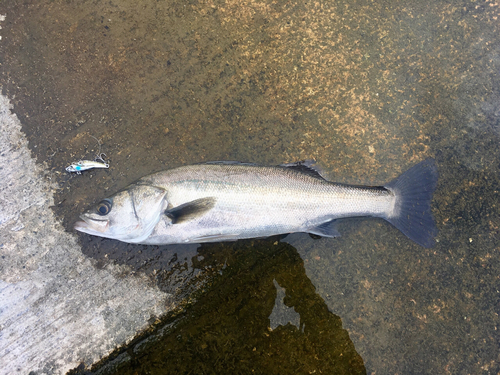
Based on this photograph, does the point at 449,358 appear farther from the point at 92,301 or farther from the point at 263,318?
the point at 92,301

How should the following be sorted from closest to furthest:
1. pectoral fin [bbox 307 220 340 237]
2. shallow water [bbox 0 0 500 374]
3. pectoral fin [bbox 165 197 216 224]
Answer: pectoral fin [bbox 165 197 216 224] → pectoral fin [bbox 307 220 340 237] → shallow water [bbox 0 0 500 374]

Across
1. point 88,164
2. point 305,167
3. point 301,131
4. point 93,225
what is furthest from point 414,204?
point 88,164

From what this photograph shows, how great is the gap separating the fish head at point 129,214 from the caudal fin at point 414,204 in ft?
8.03

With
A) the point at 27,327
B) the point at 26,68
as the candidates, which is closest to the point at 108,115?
the point at 26,68

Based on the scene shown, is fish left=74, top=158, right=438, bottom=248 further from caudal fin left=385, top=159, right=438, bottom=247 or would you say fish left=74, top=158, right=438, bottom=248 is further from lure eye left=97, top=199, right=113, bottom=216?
caudal fin left=385, top=159, right=438, bottom=247

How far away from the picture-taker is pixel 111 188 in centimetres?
314

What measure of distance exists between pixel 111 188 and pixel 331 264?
2672 millimetres

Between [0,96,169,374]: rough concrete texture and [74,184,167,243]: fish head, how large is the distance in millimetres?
568

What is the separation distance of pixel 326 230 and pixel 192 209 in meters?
1.42

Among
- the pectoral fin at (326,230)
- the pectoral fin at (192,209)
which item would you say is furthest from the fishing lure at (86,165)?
the pectoral fin at (326,230)

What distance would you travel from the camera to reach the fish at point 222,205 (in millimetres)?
2723

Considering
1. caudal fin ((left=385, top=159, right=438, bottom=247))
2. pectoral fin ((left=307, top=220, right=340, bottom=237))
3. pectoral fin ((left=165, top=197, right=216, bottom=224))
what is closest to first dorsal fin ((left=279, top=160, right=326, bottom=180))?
pectoral fin ((left=307, top=220, right=340, bottom=237))

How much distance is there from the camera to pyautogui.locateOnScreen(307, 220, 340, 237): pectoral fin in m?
2.90

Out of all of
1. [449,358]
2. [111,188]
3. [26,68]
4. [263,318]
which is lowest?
[449,358]
